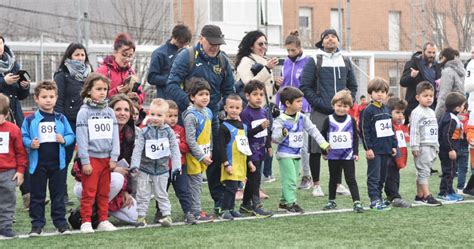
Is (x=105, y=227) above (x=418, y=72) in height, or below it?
below

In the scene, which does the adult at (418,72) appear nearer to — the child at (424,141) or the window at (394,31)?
the child at (424,141)

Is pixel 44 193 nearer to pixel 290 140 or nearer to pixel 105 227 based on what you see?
pixel 105 227

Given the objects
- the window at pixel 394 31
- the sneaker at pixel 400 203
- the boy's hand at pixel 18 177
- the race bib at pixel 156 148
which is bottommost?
the sneaker at pixel 400 203

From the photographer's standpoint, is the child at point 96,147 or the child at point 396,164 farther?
the child at point 396,164

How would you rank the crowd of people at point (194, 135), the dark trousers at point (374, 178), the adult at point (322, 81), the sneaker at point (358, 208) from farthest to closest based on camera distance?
the adult at point (322, 81)
the dark trousers at point (374, 178)
the sneaker at point (358, 208)
the crowd of people at point (194, 135)

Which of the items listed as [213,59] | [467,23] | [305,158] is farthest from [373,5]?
Answer: [213,59]

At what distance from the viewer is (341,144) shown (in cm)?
834

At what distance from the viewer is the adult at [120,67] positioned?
8.33 metres

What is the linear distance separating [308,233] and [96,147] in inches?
76.8

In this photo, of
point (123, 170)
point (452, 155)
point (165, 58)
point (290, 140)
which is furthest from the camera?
point (452, 155)

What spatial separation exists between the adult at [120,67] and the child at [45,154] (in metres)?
1.29

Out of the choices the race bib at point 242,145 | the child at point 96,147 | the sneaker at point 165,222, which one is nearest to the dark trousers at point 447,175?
the race bib at point 242,145

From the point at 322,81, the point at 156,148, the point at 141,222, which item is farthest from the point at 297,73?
the point at 141,222

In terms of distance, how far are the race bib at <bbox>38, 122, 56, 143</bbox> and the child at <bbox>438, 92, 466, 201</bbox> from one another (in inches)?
173
